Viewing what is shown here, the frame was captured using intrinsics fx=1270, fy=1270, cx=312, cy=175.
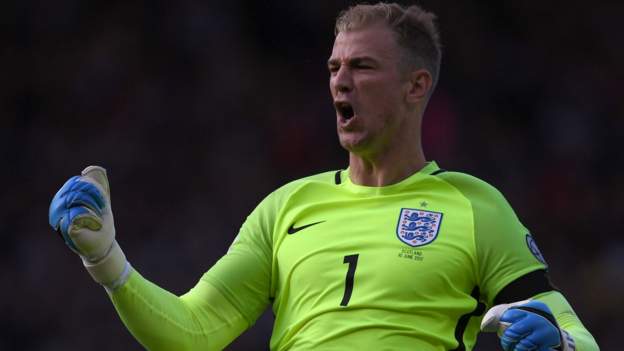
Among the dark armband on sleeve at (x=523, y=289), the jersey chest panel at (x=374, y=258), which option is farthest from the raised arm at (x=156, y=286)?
the dark armband on sleeve at (x=523, y=289)

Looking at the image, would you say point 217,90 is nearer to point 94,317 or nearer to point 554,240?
point 94,317

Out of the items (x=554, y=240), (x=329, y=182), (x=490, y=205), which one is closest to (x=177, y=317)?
(x=329, y=182)

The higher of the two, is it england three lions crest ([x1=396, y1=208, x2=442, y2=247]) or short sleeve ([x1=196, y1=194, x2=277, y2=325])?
england three lions crest ([x1=396, y1=208, x2=442, y2=247])

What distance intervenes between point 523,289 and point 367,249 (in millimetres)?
496

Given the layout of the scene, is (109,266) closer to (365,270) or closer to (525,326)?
(365,270)

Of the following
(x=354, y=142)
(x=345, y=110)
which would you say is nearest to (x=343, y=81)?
(x=345, y=110)

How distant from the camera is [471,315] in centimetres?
387

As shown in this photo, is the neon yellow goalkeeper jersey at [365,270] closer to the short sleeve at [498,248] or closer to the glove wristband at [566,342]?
the short sleeve at [498,248]

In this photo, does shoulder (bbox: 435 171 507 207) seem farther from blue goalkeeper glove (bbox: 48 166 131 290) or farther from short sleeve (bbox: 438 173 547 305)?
blue goalkeeper glove (bbox: 48 166 131 290)

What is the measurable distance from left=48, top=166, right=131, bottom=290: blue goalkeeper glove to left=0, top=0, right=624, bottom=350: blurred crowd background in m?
4.45

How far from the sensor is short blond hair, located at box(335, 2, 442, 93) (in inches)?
164

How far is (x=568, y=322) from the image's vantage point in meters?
3.70

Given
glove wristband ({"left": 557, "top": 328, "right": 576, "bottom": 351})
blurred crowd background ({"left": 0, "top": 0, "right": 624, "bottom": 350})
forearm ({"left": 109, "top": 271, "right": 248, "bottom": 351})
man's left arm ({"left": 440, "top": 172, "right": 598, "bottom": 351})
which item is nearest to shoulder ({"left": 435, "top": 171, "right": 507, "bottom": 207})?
man's left arm ({"left": 440, "top": 172, "right": 598, "bottom": 351})

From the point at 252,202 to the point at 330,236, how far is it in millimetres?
4988
